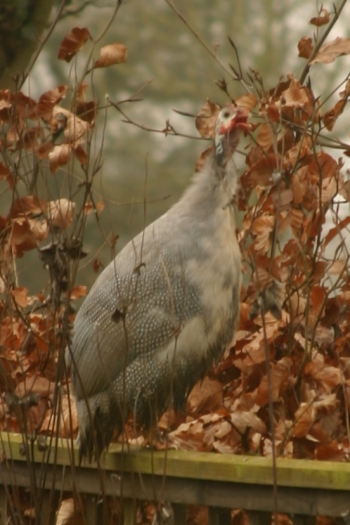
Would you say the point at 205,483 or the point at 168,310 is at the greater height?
the point at 168,310

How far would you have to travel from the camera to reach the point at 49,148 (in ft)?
10.5

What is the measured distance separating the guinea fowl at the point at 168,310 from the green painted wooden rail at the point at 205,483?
0.24 m

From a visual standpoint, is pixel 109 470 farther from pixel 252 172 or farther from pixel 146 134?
pixel 146 134

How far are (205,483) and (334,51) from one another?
138 centimetres

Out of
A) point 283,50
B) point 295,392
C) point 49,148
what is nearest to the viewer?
point 295,392

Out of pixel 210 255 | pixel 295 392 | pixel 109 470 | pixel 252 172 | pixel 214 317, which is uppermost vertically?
pixel 252 172

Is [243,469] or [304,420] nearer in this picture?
[243,469]

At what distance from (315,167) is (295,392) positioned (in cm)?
71

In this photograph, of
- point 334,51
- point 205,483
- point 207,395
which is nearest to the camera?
point 205,483

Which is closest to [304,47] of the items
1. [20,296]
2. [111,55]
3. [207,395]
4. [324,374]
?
[111,55]

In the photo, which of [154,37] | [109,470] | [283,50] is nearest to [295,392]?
[109,470]

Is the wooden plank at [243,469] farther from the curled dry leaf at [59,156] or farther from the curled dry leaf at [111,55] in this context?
the curled dry leaf at [111,55]

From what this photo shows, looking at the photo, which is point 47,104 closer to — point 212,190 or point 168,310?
point 212,190

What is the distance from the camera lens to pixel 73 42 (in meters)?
3.28
